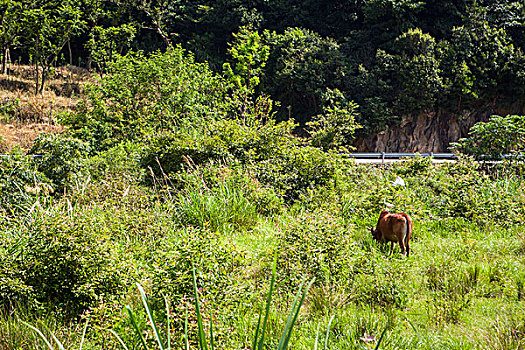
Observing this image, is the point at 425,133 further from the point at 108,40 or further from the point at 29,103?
the point at 29,103

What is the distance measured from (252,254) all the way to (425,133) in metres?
21.5

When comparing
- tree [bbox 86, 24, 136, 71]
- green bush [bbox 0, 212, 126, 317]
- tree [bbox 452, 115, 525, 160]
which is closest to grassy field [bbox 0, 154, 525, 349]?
green bush [bbox 0, 212, 126, 317]

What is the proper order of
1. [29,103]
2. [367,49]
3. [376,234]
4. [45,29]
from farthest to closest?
[367,49] → [45,29] → [29,103] → [376,234]

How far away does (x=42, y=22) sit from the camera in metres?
23.2

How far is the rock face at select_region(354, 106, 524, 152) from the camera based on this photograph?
23109 mm

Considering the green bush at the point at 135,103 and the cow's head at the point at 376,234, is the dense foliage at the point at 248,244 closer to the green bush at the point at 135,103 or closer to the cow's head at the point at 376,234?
the cow's head at the point at 376,234

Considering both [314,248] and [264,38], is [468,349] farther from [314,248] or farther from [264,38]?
[264,38]

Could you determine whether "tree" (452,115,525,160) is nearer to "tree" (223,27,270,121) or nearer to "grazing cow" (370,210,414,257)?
"grazing cow" (370,210,414,257)

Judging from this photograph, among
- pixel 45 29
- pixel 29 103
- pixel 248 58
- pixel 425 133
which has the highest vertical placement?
pixel 45 29

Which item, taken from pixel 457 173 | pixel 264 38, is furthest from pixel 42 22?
pixel 457 173

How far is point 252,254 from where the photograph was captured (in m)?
4.45

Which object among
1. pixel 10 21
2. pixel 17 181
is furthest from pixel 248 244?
pixel 10 21

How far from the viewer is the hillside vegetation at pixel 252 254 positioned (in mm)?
3139

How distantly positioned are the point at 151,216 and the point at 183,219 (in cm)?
46
